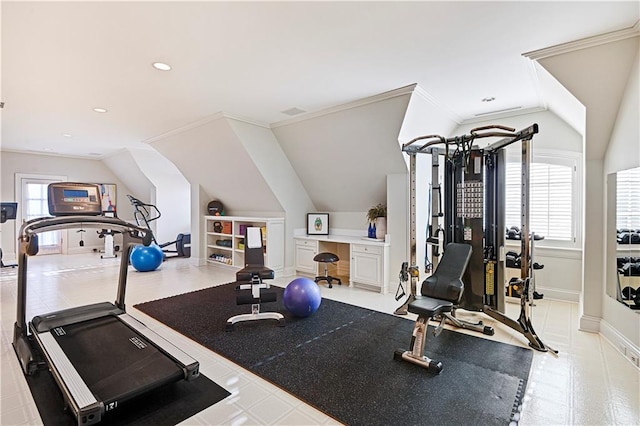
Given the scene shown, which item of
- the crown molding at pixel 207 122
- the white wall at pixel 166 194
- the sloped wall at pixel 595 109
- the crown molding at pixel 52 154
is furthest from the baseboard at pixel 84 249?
the sloped wall at pixel 595 109

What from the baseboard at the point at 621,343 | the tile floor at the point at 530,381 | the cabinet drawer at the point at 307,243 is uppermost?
the cabinet drawer at the point at 307,243

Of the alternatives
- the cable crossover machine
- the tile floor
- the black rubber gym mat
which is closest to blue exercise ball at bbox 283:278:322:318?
the black rubber gym mat

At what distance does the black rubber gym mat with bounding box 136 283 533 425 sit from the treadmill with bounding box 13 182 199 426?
1.97 feet

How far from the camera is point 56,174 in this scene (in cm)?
886

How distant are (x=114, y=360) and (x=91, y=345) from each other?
16.1 inches

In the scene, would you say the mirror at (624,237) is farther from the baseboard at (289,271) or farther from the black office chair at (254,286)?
the baseboard at (289,271)

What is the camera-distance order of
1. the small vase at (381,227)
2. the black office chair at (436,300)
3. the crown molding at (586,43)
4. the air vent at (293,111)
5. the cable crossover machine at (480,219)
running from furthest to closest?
the small vase at (381,227) < the air vent at (293,111) < the cable crossover machine at (480,219) < the black office chair at (436,300) < the crown molding at (586,43)

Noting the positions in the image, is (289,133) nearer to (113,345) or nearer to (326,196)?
(326,196)

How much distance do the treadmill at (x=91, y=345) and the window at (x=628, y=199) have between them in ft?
12.8

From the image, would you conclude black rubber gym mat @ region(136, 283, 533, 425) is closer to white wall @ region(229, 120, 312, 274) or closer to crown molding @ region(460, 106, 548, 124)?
white wall @ region(229, 120, 312, 274)

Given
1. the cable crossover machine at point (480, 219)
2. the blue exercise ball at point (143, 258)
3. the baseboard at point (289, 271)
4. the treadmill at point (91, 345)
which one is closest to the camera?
the treadmill at point (91, 345)

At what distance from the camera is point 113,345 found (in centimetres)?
269

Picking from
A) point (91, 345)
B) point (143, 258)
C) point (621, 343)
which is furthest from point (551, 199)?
point (143, 258)

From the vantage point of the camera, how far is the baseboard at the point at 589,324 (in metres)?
3.37
